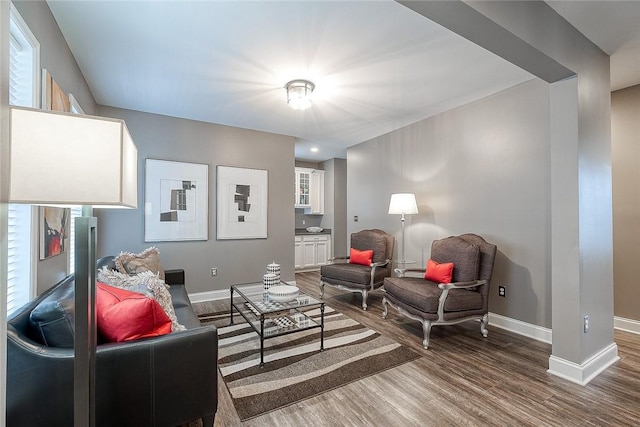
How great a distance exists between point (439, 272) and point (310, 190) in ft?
14.3

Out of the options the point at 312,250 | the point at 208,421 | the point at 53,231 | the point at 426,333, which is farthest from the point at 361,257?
the point at 53,231

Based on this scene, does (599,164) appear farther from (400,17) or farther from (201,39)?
(201,39)

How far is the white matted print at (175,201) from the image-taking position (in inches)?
153

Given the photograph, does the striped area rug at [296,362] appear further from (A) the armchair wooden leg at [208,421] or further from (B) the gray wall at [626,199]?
(B) the gray wall at [626,199]

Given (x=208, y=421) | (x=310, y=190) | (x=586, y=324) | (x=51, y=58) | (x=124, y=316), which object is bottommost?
(x=208, y=421)

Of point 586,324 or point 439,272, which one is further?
point 439,272

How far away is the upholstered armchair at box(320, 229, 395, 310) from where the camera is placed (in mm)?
3859

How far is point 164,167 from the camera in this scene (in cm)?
396

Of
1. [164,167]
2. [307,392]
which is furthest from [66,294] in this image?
[164,167]

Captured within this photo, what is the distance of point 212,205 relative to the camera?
14.2 ft

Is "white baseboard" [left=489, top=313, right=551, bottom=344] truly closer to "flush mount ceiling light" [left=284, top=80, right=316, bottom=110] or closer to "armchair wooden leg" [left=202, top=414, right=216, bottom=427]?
"armchair wooden leg" [left=202, top=414, right=216, bottom=427]

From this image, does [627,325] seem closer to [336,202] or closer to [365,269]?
[365,269]

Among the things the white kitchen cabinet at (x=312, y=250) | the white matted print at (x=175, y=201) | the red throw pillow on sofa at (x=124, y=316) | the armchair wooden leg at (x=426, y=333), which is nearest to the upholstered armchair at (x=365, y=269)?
the armchair wooden leg at (x=426, y=333)

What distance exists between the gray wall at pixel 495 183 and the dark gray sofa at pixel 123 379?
3.02m
